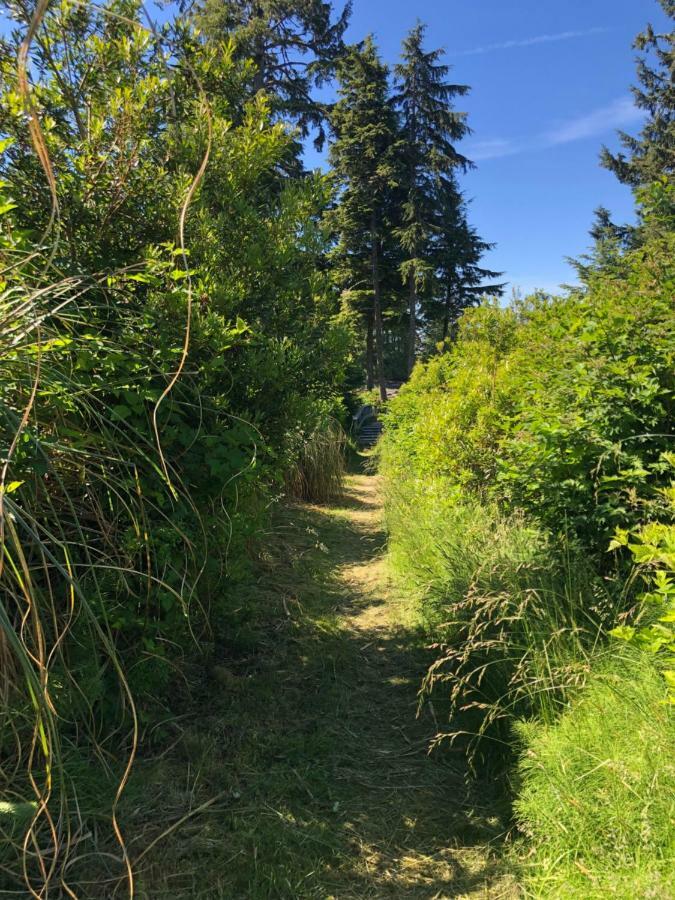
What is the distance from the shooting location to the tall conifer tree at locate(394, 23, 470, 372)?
71.8 ft

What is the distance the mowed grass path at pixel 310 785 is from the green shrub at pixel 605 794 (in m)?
0.25

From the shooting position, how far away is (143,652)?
2.09 meters

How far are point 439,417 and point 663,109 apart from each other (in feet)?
73.3

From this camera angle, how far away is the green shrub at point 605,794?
4.99 ft

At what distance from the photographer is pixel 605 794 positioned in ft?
5.61

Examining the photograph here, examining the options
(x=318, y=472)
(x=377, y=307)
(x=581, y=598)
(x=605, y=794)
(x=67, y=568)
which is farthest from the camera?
(x=377, y=307)

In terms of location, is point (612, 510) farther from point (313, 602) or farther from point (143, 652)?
point (313, 602)

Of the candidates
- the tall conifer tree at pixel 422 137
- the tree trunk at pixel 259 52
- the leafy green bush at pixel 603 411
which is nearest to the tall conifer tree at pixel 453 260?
the tall conifer tree at pixel 422 137

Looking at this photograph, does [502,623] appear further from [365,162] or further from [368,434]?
[365,162]

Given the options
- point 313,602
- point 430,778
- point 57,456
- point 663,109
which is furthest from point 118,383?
point 663,109

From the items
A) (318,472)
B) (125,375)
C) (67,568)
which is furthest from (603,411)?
(318,472)

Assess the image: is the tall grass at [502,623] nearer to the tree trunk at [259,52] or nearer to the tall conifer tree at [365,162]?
the tree trunk at [259,52]

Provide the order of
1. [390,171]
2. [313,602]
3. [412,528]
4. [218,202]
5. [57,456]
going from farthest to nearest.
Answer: [390,171] < [412,528] < [313,602] < [218,202] < [57,456]

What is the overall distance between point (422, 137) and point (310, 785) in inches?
1026
